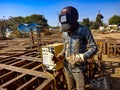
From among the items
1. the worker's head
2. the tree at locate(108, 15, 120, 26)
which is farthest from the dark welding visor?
the tree at locate(108, 15, 120, 26)

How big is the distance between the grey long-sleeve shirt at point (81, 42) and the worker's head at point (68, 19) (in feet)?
0.41

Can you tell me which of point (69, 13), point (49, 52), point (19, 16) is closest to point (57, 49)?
point (49, 52)

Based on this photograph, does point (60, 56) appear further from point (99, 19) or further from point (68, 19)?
point (99, 19)

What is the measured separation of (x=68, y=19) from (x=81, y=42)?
1.36 feet

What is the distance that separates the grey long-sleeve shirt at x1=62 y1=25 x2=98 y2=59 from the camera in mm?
2504

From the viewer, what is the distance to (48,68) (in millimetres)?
3395

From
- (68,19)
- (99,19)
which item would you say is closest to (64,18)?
(68,19)

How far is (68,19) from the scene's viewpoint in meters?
2.56

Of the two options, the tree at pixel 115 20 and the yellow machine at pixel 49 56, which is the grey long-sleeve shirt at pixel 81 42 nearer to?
the yellow machine at pixel 49 56

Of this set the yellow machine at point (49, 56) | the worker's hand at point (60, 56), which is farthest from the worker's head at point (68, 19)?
the yellow machine at point (49, 56)

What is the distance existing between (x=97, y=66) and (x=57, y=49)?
3.45m

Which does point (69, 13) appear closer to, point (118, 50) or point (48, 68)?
point (48, 68)

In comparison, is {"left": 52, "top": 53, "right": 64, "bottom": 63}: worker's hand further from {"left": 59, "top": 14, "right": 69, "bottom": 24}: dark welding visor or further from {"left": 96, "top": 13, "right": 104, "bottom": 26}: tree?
{"left": 96, "top": 13, "right": 104, "bottom": 26}: tree

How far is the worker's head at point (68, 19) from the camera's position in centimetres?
257
